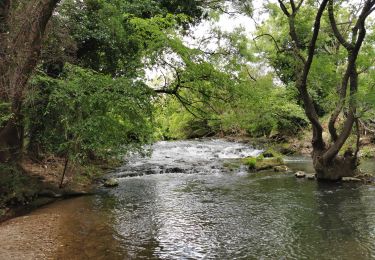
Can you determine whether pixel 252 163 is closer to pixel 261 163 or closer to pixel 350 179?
pixel 261 163

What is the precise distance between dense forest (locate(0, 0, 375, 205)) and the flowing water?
79.4 inches

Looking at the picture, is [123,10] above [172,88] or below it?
above

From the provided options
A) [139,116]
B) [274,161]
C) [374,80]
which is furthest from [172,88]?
[274,161]

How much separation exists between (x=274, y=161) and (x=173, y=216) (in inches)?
419

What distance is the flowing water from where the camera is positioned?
7589mm

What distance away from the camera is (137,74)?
12.4 meters

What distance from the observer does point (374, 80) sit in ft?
42.4

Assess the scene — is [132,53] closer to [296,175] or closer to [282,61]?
[282,61]

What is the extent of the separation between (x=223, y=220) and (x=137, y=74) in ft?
19.3

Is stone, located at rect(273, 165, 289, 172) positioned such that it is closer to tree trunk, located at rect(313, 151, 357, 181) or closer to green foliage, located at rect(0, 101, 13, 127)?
tree trunk, located at rect(313, 151, 357, 181)

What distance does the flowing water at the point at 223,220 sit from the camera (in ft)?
24.9

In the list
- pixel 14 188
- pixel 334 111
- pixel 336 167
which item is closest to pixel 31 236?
pixel 14 188

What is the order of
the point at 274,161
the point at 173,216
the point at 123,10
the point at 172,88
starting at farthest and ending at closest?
1. the point at 274,161
2. the point at 123,10
3. the point at 172,88
4. the point at 173,216

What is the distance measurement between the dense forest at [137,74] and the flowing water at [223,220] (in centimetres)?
202
